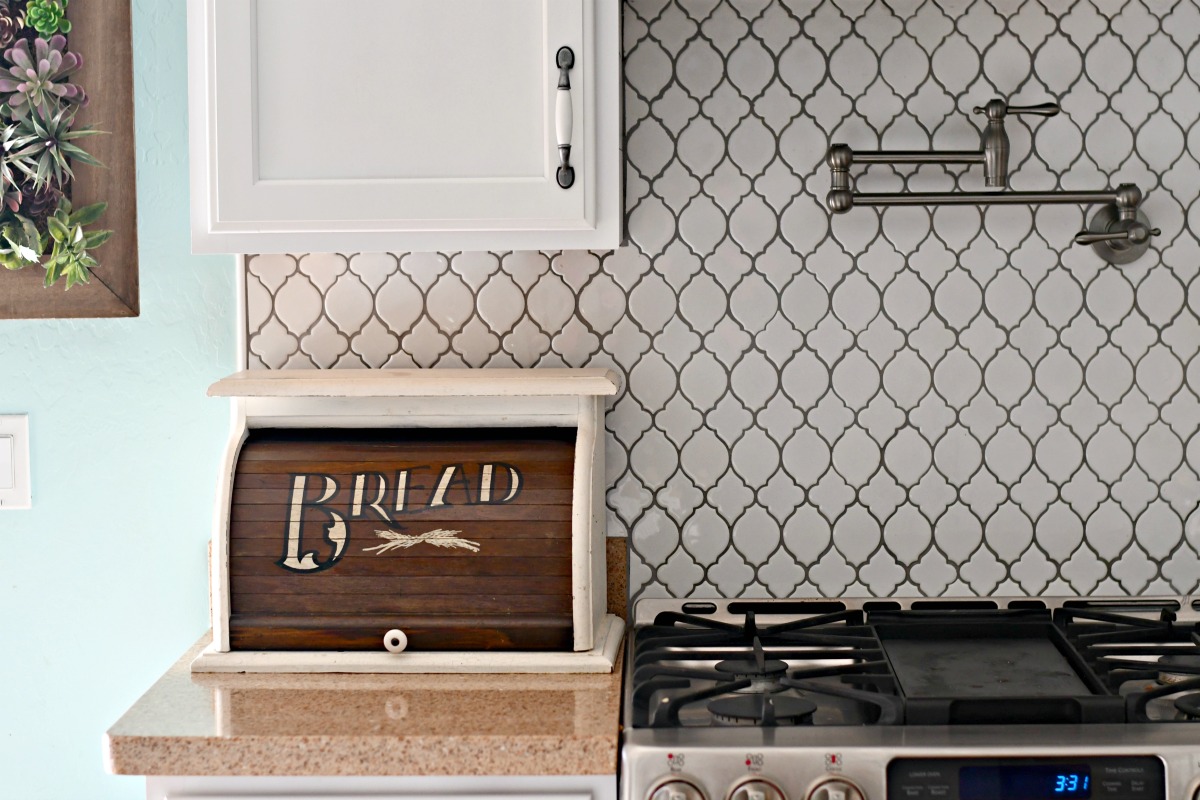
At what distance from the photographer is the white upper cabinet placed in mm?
1513

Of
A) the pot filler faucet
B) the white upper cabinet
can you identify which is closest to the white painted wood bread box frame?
the white upper cabinet

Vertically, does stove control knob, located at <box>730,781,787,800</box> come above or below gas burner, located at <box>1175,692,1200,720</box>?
below

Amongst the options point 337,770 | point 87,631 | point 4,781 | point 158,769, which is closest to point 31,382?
point 87,631

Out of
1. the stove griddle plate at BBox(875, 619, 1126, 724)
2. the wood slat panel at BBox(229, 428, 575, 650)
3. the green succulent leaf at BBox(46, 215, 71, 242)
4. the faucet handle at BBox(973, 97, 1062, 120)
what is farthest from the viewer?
the green succulent leaf at BBox(46, 215, 71, 242)

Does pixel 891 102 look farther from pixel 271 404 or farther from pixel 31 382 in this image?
pixel 31 382

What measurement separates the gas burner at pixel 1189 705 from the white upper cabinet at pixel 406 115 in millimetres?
992

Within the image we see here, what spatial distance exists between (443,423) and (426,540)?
0.20m

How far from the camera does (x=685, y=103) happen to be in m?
1.86

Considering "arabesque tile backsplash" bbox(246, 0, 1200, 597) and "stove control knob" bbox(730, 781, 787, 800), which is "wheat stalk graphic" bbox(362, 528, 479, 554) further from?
"stove control knob" bbox(730, 781, 787, 800)

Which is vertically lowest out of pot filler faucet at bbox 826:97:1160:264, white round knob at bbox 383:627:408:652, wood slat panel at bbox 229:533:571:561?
white round knob at bbox 383:627:408:652

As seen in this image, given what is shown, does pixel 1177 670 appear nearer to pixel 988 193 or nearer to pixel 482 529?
pixel 988 193

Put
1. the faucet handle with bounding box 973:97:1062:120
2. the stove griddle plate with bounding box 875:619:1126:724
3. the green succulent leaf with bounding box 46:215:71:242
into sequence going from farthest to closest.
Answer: the green succulent leaf with bounding box 46:215:71:242 < the faucet handle with bounding box 973:97:1062:120 < the stove griddle plate with bounding box 875:619:1126:724

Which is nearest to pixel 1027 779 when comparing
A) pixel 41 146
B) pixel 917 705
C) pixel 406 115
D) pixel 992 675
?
pixel 917 705

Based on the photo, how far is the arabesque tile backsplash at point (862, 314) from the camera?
1854mm
